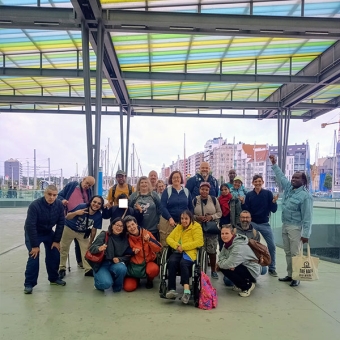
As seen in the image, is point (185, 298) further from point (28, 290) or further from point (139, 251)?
point (28, 290)

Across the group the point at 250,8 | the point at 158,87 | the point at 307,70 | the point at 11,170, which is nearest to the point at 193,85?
the point at 158,87

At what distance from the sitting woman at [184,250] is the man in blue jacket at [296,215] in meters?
1.49

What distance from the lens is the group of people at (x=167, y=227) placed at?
164 inches

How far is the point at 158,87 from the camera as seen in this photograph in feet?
44.8

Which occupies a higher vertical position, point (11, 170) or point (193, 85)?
point (193, 85)

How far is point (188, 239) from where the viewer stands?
418 centimetres

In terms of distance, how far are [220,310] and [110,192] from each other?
2.69 meters

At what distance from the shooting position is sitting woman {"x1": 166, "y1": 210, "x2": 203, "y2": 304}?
3.87 m

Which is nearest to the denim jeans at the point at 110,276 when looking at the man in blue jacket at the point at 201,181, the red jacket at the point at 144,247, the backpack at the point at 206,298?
the red jacket at the point at 144,247

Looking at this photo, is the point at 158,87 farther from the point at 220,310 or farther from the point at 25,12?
the point at 220,310

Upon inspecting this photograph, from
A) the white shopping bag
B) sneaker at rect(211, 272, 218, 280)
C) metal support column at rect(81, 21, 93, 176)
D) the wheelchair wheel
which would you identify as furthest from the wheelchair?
metal support column at rect(81, 21, 93, 176)

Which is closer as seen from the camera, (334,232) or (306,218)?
(306,218)

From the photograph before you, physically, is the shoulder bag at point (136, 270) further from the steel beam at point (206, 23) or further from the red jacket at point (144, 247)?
the steel beam at point (206, 23)

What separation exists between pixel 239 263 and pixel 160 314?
1.25 m
